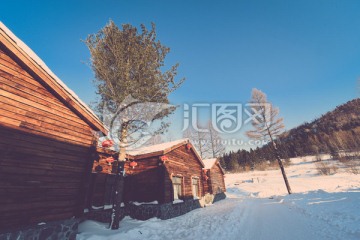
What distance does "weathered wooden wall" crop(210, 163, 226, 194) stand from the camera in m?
22.7

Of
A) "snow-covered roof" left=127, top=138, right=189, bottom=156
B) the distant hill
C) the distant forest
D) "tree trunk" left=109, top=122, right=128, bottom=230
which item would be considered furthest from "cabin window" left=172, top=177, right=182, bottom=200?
the distant forest

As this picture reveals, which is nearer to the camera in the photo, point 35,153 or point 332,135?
point 35,153

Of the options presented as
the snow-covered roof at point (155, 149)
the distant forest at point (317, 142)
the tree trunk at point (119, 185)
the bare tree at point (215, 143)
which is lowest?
the tree trunk at point (119, 185)

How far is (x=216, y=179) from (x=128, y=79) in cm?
2009

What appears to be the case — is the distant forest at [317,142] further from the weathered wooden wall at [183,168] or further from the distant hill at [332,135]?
the weathered wooden wall at [183,168]

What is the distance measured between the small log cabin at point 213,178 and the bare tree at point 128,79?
483 inches

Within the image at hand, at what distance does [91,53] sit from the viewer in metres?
9.77

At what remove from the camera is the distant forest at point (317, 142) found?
50.4 meters

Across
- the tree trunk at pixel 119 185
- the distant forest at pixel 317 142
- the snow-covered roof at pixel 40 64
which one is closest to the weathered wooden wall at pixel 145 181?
the tree trunk at pixel 119 185

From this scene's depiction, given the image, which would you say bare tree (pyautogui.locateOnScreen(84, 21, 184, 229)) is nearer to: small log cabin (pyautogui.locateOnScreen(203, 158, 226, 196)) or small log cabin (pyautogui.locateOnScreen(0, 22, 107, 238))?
small log cabin (pyautogui.locateOnScreen(0, 22, 107, 238))

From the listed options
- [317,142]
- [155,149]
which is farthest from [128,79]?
[317,142]

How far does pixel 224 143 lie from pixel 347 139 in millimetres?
38367

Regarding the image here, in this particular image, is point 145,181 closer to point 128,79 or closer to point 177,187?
point 177,187

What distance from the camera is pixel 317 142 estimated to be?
5562cm
